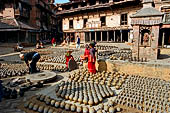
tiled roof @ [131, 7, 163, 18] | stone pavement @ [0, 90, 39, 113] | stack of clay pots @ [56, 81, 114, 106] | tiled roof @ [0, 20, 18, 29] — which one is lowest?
stone pavement @ [0, 90, 39, 113]

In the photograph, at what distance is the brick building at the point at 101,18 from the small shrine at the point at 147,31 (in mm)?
12356

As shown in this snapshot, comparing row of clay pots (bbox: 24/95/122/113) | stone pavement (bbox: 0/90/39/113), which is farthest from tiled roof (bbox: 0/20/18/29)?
row of clay pots (bbox: 24/95/122/113)

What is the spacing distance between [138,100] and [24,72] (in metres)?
6.62

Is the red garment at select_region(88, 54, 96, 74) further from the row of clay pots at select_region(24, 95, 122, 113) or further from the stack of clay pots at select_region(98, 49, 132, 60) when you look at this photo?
the row of clay pots at select_region(24, 95, 122, 113)

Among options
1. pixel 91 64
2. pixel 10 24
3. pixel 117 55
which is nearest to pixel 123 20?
pixel 117 55

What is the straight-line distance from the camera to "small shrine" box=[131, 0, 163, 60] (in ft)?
26.4

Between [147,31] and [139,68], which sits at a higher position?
[147,31]

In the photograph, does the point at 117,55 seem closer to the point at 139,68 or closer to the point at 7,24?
the point at 139,68

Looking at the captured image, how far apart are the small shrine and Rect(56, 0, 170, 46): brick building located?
12.4 metres

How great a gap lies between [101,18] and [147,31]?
17.5 meters

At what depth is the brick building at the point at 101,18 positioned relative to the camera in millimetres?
21580

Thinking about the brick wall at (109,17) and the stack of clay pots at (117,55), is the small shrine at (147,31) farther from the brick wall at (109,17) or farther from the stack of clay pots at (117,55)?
the brick wall at (109,17)

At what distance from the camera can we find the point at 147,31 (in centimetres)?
876

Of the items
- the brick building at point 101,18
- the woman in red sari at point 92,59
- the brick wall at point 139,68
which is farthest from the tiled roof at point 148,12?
the brick building at point 101,18
